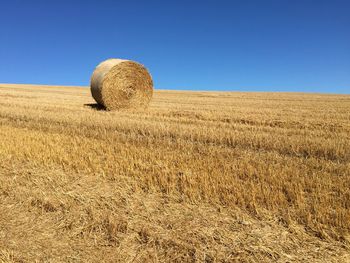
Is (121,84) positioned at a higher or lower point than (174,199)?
higher

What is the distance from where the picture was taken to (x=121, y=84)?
15.3m

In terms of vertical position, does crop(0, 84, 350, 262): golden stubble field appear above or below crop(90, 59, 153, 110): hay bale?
below

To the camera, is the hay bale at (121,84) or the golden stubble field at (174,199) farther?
the hay bale at (121,84)

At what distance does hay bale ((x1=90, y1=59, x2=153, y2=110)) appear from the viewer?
589 inches

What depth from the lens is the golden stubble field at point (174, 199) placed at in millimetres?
3666

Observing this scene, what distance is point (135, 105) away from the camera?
15664mm

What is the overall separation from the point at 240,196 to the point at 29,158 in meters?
3.99

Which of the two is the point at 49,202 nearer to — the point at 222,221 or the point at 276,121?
the point at 222,221

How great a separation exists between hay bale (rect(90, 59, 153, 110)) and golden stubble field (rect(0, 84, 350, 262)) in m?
6.80

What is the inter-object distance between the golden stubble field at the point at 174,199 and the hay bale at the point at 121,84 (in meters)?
6.80

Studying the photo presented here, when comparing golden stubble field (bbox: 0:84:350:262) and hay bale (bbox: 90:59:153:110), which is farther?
hay bale (bbox: 90:59:153:110)

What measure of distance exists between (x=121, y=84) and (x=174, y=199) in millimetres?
11072

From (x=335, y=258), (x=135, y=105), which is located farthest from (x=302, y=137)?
(x=135, y=105)

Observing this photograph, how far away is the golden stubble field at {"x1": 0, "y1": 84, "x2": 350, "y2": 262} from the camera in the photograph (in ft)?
12.0
